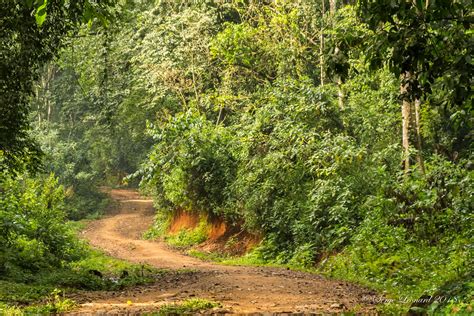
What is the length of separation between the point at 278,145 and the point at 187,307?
41.3ft

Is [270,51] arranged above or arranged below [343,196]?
above

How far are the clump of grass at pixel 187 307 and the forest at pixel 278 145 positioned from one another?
0.04m

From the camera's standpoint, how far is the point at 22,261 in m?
12.6

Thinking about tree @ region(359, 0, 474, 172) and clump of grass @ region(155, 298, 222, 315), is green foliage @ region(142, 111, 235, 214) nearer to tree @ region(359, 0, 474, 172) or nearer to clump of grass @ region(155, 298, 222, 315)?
clump of grass @ region(155, 298, 222, 315)

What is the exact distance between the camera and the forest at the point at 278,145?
7.74 m

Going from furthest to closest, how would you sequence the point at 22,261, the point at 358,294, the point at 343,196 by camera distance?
the point at 343,196 → the point at 22,261 → the point at 358,294

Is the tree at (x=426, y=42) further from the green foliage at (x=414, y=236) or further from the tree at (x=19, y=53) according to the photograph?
the tree at (x=19, y=53)

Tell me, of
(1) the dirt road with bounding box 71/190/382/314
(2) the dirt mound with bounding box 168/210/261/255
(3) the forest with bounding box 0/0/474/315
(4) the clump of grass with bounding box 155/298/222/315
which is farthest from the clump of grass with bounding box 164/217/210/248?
(4) the clump of grass with bounding box 155/298/222/315

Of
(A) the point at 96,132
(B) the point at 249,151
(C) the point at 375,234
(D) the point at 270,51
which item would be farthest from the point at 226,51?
(A) the point at 96,132

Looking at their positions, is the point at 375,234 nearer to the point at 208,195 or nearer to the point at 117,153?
the point at 208,195

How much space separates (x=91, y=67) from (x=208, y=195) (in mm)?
9674

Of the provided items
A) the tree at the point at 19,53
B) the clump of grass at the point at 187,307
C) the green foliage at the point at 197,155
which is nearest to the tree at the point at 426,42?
the clump of grass at the point at 187,307

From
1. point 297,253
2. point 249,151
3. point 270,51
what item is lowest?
point 297,253

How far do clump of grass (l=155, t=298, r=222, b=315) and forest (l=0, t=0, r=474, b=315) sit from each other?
0.13 ft
